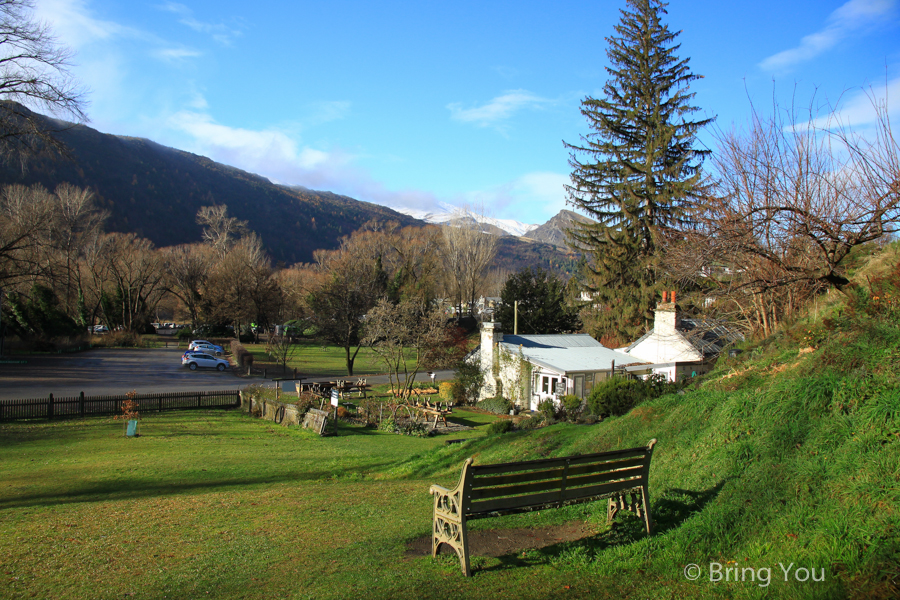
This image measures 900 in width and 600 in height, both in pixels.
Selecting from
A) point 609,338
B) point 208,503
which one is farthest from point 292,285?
point 208,503

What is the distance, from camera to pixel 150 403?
23.2 metres

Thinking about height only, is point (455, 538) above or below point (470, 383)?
above

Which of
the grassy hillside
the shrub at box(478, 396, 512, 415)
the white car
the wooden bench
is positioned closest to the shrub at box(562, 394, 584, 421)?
the shrub at box(478, 396, 512, 415)

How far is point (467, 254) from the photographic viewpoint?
7400cm

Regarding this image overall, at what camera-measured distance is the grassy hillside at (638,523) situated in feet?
15.1

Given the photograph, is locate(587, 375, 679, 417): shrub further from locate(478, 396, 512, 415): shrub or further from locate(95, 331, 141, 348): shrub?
locate(95, 331, 141, 348): shrub

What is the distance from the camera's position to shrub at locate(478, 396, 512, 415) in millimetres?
28442

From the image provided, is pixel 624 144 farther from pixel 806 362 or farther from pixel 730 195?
pixel 806 362

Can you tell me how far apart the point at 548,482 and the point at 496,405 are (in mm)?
23780

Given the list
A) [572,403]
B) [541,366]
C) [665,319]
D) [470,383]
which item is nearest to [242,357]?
[470,383]

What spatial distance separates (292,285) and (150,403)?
60.9 meters

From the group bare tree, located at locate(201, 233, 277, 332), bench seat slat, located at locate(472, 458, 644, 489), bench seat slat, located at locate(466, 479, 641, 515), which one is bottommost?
bench seat slat, located at locate(466, 479, 641, 515)

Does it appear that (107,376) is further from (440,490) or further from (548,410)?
(440,490)

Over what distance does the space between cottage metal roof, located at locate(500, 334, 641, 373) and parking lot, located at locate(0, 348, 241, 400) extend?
57.0 ft
